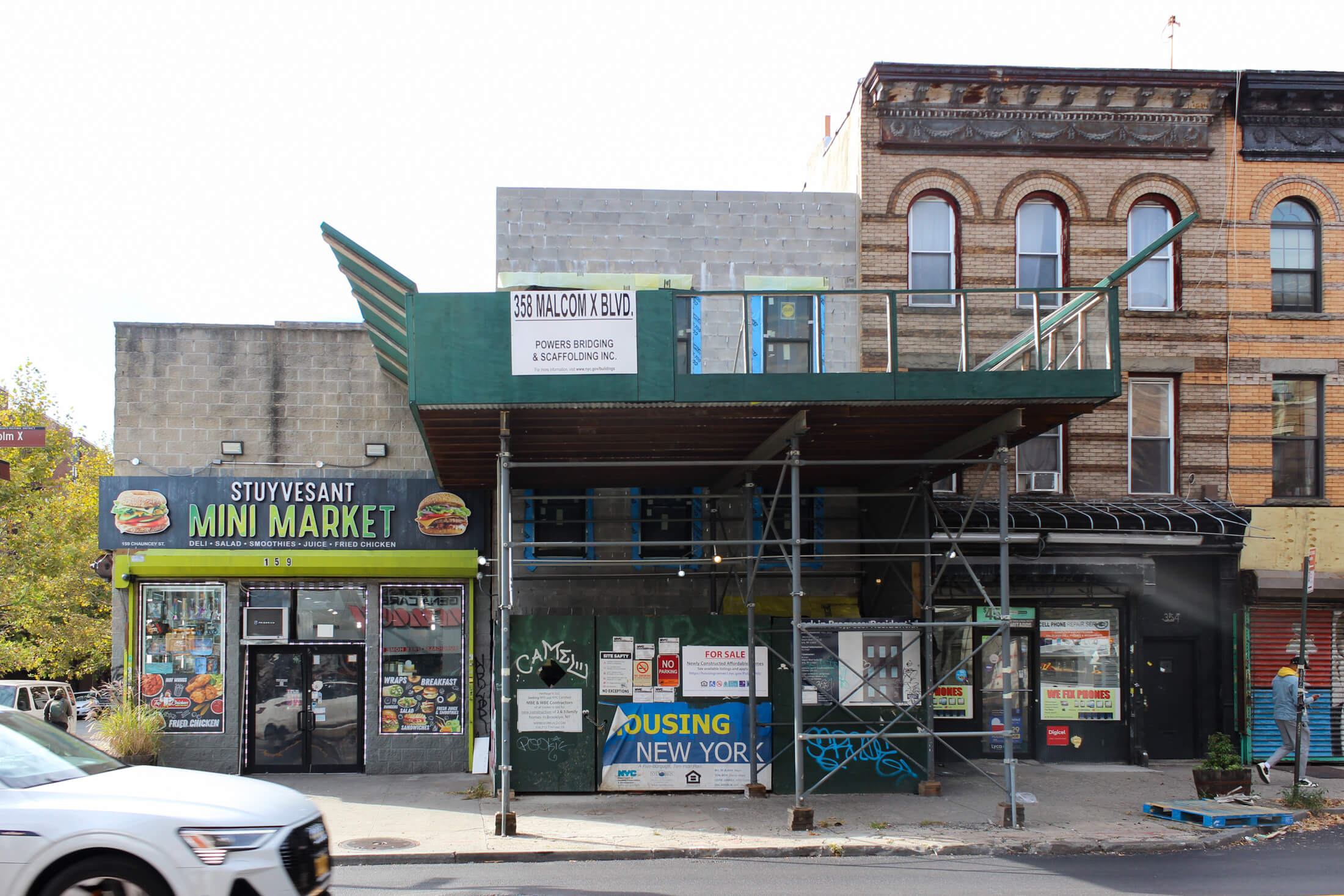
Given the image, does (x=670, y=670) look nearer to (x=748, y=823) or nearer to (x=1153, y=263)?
(x=748, y=823)

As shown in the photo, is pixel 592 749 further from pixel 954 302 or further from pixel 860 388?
pixel 954 302

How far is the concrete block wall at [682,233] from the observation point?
16.6 meters

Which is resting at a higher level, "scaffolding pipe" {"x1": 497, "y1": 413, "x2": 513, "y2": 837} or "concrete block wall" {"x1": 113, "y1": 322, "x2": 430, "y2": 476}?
"concrete block wall" {"x1": 113, "y1": 322, "x2": 430, "y2": 476}

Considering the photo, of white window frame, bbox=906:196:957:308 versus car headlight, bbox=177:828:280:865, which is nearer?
car headlight, bbox=177:828:280:865

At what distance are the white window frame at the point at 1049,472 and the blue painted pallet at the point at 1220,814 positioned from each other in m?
5.38

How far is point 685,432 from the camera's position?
1272 centimetres

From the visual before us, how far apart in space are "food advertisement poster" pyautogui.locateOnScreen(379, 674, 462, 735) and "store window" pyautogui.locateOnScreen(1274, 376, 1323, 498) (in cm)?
1327

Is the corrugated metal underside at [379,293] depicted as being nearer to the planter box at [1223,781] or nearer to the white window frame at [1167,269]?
the planter box at [1223,781]

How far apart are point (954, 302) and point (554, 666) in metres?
8.53

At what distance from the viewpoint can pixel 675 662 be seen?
13.9 meters

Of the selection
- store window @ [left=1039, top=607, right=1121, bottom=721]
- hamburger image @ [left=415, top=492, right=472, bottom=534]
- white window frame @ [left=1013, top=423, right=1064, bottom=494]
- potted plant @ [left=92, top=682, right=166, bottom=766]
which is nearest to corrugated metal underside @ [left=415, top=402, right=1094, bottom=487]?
hamburger image @ [left=415, top=492, right=472, bottom=534]

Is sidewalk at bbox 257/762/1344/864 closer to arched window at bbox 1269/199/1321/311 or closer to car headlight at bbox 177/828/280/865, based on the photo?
car headlight at bbox 177/828/280/865

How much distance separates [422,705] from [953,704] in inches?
313

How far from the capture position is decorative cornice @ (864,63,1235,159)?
55.5 feet
